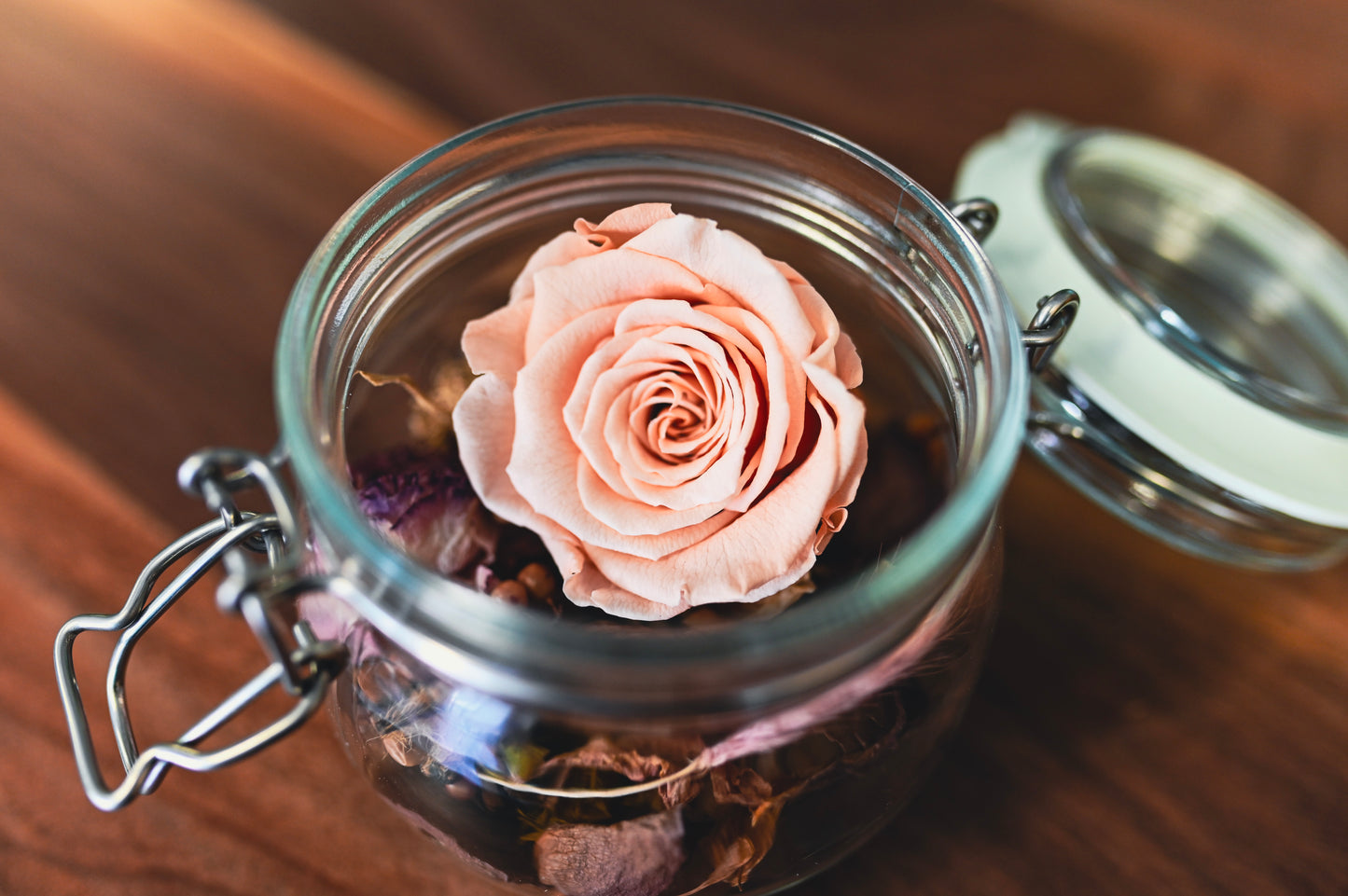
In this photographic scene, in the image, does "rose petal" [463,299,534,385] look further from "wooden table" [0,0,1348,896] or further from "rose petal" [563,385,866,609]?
"wooden table" [0,0,1348,896]

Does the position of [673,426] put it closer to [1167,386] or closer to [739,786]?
[739,786]

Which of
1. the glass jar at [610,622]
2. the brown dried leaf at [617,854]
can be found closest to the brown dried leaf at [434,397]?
the glass jar at [610,622]

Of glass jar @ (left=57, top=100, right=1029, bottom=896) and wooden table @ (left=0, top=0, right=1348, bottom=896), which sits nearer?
glass jar @ (left=57, top=100, right=1029, bottom=896)

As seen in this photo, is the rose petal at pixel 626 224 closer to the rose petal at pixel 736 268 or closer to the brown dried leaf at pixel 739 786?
the rose petal at pixel 736 268

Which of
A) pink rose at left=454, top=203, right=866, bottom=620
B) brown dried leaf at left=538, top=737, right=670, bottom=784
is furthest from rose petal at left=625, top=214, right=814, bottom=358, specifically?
brown dried leaf at left=538, top=737, right=670, bottom=784

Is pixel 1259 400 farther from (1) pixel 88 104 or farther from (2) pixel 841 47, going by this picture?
(1) pixel 88 104
